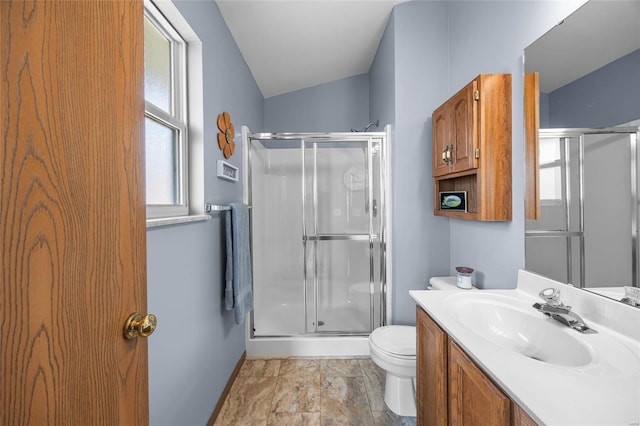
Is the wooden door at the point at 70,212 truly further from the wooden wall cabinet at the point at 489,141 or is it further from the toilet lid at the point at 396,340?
the wooden wall cabinet at the point at 489,141

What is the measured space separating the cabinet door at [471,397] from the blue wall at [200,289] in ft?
3.56

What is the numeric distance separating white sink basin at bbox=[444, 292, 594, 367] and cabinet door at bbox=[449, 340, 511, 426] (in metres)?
0.13

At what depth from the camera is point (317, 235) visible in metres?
2.46

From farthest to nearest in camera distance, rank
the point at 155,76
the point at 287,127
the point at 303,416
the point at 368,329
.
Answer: the point at 287,127, the point at 368,329, the point at 303,416, the point at 155,76

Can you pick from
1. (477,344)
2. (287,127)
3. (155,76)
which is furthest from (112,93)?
(287,127)

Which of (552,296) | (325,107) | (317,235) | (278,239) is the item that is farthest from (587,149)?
(325,107)

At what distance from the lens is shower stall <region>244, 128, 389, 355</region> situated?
2.29m

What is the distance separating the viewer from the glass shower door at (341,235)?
7.90 ft

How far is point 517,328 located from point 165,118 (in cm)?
175

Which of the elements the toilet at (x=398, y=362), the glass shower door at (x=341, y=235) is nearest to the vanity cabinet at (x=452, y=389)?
the toilet at (x=398, y=362)

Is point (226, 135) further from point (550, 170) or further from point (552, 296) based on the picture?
point (552, 296)

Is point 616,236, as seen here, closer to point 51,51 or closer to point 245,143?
point 51,51

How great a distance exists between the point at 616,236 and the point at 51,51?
1.59 meters

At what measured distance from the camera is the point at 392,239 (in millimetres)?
2189
